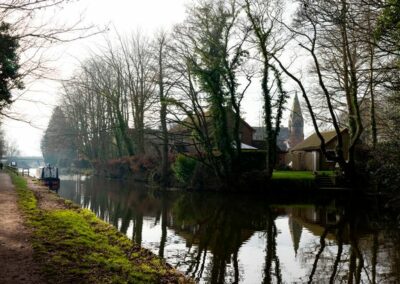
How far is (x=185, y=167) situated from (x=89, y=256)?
24.4 metres

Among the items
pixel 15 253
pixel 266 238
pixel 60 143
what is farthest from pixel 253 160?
pixel 60 143

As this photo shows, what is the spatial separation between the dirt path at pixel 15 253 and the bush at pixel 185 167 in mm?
20283

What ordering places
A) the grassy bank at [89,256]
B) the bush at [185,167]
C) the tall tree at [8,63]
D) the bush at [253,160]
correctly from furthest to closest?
the bush at [185,167] → the bush at [253,160] → the tall tree at [8,63] → the grassy bank at [89,256]

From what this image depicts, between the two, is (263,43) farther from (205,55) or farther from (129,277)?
(129,277)

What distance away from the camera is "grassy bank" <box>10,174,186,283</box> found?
6.83 m

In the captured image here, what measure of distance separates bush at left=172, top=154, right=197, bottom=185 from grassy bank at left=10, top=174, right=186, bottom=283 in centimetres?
2022

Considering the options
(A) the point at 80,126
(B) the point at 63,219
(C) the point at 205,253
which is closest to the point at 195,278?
(C) the point at 205,253

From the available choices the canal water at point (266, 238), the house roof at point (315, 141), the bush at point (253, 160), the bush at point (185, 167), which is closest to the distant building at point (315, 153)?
the house roof at point (315, 141)

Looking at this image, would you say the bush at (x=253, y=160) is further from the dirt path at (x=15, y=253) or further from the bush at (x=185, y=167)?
the dirt path at (x=15, y=253)

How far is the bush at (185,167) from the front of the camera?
32156 mm

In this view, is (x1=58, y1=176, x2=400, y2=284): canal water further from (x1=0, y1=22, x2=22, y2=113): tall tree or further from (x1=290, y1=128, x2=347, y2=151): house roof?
(x1=290, y1=128, x2=347, y2=151): house roof

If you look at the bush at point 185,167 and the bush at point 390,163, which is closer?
the bush at point 390,163

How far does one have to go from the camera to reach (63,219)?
1199 cm

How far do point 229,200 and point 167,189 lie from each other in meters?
10.0
